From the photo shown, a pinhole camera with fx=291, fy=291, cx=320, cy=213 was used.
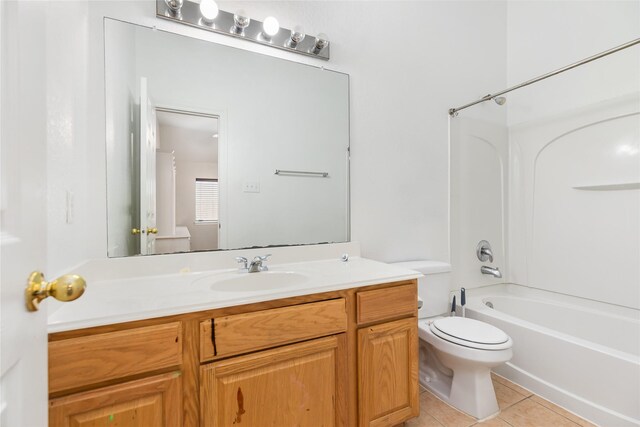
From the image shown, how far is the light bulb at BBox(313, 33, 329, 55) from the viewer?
5.51ft

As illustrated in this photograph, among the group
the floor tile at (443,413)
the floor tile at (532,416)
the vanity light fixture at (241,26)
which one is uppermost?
the vanity light fixture at (241,26)

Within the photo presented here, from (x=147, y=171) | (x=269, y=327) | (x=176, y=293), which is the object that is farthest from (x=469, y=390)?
(x=147, y=171)

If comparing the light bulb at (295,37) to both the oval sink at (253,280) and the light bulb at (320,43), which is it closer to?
the light bulb at (320,43)

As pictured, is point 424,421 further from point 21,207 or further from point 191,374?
point 21,207

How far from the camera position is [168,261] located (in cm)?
136

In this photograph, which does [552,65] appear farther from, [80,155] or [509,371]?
[80,155]

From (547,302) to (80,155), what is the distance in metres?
3.04

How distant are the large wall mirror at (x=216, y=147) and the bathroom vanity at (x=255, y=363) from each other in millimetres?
377

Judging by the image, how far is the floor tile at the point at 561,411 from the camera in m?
1.48

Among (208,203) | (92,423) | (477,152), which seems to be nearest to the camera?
(92,423)

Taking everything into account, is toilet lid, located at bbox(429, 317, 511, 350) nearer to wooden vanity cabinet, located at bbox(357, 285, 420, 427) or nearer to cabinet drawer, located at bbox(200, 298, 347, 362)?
wooden vanity cabinet, located at bbox(357, 285, 420, 427)

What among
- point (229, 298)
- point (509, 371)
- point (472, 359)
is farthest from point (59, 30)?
point (509, 371)

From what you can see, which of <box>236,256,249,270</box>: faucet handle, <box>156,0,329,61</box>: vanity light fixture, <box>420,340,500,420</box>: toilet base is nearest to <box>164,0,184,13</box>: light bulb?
<box>156,0,329,61</box>: vanity light fixture

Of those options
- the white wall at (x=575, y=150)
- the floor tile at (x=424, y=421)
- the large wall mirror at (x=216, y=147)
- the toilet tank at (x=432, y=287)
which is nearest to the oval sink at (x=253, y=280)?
the large wall mirror at (x=216, y=147)
